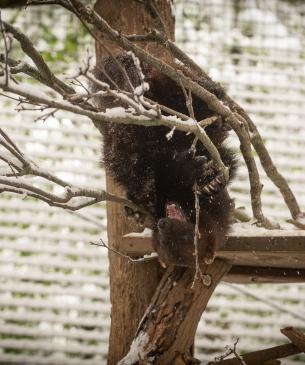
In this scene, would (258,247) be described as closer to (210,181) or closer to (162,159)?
(210,181)

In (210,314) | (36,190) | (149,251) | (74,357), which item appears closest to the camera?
(36,190)

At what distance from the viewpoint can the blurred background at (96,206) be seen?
2961 mm

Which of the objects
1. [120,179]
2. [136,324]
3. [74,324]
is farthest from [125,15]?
[74,324]

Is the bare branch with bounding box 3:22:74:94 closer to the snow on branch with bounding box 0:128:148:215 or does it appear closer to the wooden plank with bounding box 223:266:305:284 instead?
the snow on branch with bounding box 0:128:148:215

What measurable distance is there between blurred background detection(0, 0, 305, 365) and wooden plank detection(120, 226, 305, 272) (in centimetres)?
90

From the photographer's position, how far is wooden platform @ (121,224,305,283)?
158cm

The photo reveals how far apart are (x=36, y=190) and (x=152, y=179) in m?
0.65

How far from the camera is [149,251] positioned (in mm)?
1912

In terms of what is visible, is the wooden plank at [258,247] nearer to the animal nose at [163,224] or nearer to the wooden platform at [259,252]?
the wooden platform at [259,252]

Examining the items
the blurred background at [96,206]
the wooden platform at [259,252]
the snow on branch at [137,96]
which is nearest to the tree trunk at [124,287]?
the wooden platform at [259,252]

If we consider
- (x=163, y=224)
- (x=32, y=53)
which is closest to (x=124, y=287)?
(x=163, y=224)

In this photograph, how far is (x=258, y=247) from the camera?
1618 millimetres

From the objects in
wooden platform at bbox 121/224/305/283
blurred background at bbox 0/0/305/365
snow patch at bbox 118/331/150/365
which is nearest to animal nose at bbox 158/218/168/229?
wooden platform at bbox 121/224/305/283

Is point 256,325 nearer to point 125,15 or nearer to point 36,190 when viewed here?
point 125,15
